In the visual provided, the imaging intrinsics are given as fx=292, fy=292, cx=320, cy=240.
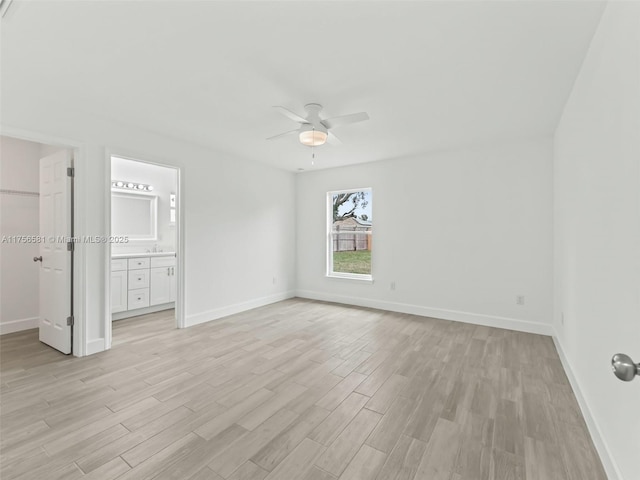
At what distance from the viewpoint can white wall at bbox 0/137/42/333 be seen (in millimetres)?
3826

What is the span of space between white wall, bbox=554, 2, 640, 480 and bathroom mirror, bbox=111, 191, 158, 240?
599 cm

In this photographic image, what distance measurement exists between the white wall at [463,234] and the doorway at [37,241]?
391 centimetres

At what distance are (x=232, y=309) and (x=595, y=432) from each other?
14.0 feet

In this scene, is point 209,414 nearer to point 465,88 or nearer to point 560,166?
point 465,88

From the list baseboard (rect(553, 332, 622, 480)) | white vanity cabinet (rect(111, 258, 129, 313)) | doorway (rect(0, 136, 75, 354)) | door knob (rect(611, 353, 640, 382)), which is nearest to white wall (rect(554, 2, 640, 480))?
baseboard (rect(553, 332, 622, 480))

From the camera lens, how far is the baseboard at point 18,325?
3.76 meters

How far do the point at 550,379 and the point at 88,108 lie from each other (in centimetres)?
513

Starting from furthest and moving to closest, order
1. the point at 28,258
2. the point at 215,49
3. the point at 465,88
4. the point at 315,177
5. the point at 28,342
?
the point at 315,177, the point at 28,258, the point at 28,342, the point at 465,88, the point at 215,49

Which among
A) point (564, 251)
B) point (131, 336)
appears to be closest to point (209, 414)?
Answer: point (131, 336)

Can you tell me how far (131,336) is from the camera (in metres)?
3.70

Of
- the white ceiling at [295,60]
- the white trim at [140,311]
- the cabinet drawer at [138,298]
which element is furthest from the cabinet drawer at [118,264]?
the white ceiling at [295,60]

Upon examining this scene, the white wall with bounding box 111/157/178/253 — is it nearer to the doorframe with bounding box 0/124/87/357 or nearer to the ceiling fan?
the doorframe with bounding box 0/124/87/357

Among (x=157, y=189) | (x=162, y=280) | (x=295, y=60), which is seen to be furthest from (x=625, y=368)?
(x=157, y=189)

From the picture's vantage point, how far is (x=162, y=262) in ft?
16.3
